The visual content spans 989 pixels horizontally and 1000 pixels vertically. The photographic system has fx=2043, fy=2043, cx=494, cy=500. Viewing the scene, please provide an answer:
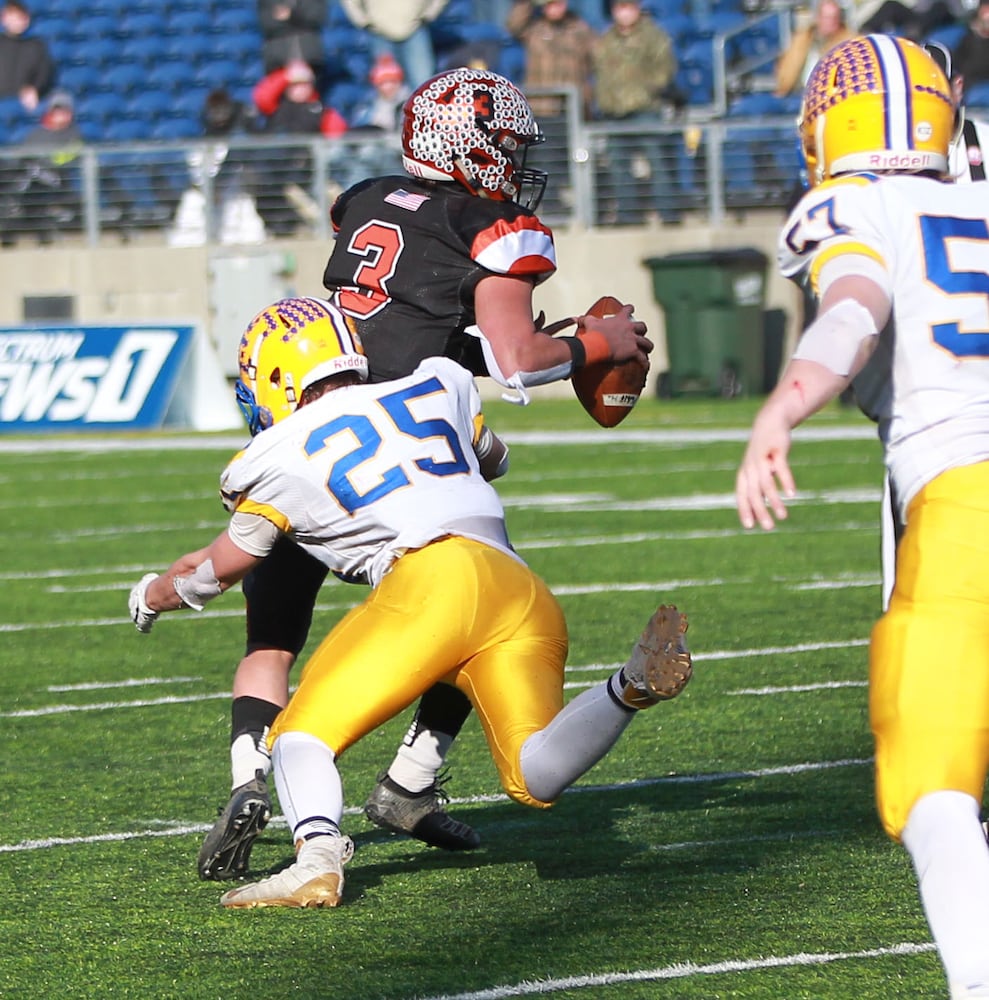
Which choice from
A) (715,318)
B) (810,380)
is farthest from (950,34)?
(810,380)

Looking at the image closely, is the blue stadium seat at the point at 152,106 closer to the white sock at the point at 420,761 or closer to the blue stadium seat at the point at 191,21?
the blue stadium seat at the point at 191,21

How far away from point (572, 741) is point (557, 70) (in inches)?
536

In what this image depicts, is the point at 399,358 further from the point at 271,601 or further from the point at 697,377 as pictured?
the point at 697,377

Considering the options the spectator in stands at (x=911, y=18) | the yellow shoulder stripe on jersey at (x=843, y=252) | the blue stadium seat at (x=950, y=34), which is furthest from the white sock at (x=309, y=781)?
the blue stadium seat at (x=950, y=34)

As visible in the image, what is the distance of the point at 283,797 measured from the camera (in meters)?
3.78

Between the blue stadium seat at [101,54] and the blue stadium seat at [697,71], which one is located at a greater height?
the blue stadium seat at [101,54]

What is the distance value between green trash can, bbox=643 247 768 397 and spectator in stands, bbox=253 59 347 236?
310 cm

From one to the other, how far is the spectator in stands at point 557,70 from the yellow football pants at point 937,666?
1376 cm

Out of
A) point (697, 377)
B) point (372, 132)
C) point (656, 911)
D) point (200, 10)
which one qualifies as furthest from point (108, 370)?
point (656, 911)

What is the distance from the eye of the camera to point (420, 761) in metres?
4.39

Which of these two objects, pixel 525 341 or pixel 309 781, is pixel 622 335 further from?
pixel 309 781

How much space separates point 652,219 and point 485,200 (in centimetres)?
1268

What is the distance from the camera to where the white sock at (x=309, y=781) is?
12.2 ft

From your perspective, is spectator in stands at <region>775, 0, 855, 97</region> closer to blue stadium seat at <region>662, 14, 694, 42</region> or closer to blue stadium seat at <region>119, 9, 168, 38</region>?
blue stadium seat at <region>662, 14, 694, 42</region>
